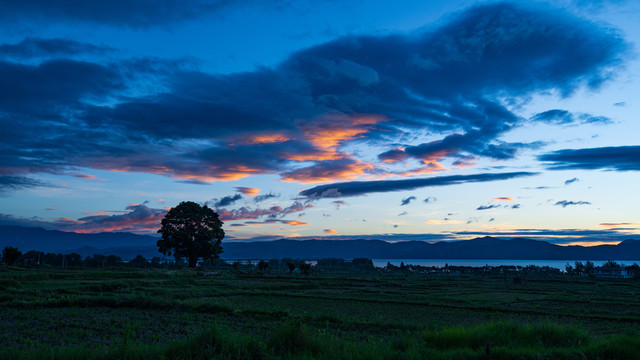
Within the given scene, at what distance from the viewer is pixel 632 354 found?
11.2 m

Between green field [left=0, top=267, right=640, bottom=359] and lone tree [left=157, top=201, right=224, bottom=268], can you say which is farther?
lone tree [left=157, top=201, right=224, bottom=268]

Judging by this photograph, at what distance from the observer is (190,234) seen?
76.0 m

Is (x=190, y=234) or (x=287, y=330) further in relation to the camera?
(x=190, y=234)

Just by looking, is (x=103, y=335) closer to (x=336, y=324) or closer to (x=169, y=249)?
(x=336, y=324)

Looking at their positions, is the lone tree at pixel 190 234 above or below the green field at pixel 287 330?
above

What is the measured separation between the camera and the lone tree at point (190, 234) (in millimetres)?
75250

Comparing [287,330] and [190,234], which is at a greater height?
[190,234]

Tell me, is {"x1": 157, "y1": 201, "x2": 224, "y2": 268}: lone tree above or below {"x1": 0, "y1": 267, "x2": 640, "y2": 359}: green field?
above

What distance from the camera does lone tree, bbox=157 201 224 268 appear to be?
75.2 meters

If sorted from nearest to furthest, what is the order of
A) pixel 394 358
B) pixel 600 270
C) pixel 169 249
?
pixel 394 358
pixel 169 249
pixel 600 270

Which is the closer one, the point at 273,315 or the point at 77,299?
the point at 273,315

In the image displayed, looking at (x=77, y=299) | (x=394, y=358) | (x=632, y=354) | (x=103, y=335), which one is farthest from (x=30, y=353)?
(x=77, y=299)

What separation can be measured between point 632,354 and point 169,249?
75.2 m

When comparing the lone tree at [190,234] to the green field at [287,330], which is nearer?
the green field at [287,330]
